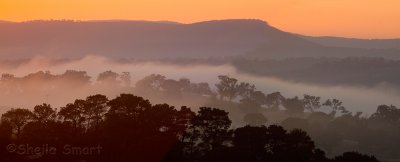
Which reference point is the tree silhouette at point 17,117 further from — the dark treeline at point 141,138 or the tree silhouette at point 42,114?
the tree silhouette at point 42,114

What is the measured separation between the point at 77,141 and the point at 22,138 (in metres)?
5.98

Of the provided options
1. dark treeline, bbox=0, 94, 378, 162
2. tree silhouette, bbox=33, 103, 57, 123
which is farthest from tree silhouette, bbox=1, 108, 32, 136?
tree silhouette, bbox=33, 103, 57, 123

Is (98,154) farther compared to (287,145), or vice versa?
(287,145)

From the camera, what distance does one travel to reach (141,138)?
58.8m

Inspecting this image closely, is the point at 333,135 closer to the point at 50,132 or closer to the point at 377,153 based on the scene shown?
the point at 377,153

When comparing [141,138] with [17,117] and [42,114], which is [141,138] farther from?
[17,117]

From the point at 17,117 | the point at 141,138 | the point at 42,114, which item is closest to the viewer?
the point at 141,138

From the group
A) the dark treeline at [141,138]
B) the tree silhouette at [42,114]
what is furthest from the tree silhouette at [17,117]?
the tree silhouette at [42,114]

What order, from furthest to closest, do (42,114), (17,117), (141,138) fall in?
(42,114)
(17,117)
(141,138)

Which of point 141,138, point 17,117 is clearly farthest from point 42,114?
point 141,138

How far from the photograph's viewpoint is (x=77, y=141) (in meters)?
55.8

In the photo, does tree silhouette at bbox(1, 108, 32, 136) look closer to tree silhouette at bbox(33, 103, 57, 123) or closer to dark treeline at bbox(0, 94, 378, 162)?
dark treeline at bbox(0, 94, 378, 162)

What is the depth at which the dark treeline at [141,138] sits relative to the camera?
54719mm

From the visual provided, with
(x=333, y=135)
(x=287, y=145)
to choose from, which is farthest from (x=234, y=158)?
(x=333, y=135)
